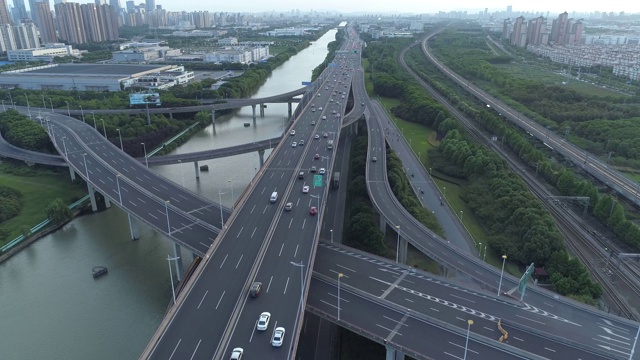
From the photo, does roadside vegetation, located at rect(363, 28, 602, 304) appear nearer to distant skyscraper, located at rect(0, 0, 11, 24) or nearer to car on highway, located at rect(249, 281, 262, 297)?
car on highway, located at rect(249, 281, 262, 297)

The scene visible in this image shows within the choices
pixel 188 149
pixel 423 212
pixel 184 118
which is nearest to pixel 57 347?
pixel 423 212

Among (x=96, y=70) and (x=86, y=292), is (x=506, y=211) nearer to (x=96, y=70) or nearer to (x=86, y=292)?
(x=86, y=292)

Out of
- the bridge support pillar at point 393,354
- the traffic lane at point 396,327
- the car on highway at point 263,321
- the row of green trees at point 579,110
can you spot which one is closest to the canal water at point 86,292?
the car on highway at point 263,321

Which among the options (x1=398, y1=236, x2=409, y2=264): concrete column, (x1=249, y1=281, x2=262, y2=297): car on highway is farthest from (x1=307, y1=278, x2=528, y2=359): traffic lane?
(x1=398, y1=236, x2=409, y2=264): concrete column

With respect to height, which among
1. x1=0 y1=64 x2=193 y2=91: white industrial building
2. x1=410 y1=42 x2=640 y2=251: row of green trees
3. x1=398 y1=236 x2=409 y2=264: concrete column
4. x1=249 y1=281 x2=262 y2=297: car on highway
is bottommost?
x1=398 y1=236 x2=409 y2=264: concrete column

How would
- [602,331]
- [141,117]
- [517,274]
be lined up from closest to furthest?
[602,331] < [517,274] < [141,117]

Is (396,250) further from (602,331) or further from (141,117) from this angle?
(141,117)
